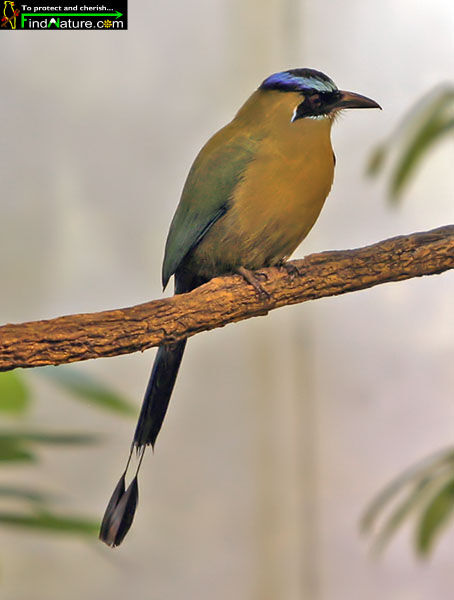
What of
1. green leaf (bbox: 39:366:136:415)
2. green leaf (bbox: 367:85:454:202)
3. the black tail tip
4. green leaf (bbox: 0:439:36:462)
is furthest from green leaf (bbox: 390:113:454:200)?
the black tail tip

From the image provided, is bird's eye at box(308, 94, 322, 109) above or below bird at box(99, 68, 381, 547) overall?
above

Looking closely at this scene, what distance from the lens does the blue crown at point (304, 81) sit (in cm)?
58

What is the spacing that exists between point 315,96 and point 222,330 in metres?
1.00

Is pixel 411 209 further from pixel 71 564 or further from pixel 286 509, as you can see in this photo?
pixel 71 564

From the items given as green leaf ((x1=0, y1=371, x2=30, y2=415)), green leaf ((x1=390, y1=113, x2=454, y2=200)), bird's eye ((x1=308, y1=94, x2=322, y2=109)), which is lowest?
green leaf ((x1=0, y1=371, x2=30, y2=415))

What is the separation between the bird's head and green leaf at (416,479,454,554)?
732mm

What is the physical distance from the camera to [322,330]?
159cm

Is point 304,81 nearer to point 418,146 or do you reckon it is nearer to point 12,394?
point 12,394

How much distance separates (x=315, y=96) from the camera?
1.91 feet

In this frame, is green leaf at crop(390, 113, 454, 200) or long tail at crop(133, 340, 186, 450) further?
green leaf at crop(390, 113, 454, 200)

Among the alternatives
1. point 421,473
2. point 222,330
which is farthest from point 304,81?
point 222,330

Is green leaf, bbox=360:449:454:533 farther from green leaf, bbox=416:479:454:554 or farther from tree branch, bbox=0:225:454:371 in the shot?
tree branch, bbox=0:225:454:371

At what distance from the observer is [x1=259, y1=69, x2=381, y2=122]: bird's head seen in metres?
0.58

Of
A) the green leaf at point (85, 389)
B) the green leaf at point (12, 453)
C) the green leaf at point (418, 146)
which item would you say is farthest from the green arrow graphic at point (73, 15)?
the green leaf at point (418, 146)
